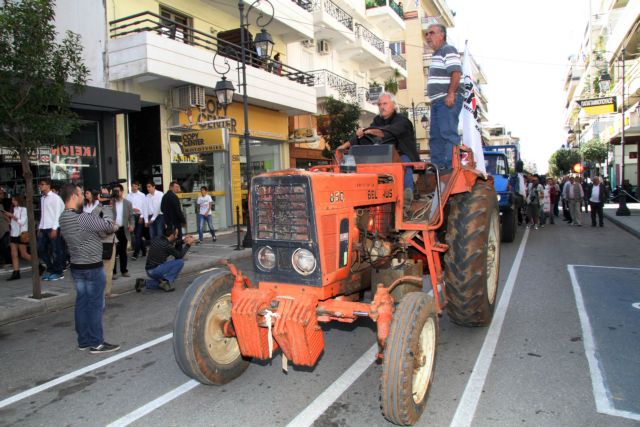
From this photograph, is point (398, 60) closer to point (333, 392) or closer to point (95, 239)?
point (95, 239)

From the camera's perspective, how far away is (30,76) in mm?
6906

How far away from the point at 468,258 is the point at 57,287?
705cm

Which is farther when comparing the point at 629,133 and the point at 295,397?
the point at 629,133

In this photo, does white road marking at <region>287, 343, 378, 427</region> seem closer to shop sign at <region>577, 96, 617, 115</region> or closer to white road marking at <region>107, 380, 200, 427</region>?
white road marking at <region>107, 380, 200, 427</region>

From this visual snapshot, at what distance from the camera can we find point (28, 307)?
6.85 metres

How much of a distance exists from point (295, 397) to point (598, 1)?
60867mm

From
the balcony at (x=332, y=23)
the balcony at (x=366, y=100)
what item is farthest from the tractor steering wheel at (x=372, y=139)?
the balcony at (x=366, y=100)

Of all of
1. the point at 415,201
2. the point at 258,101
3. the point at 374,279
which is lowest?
the point at 374,279

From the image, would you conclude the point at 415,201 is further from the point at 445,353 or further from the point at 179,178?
the point at 179,178

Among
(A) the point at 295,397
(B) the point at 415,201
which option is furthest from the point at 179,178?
(A) the point at 295,397

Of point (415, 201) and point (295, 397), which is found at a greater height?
point (415, 201)

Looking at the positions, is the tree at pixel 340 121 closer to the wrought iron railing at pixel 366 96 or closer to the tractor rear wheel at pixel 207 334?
the wrought iron railing at pixel 366 96

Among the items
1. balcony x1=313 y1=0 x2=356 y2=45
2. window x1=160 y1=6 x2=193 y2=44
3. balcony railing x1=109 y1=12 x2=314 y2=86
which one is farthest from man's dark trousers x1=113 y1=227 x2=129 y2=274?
balcony x1=313 y1=0 x2=356 y2=45

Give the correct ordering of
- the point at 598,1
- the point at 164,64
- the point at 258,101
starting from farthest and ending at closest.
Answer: the point at 598,1, the point at 258,101, the point at 164,64
